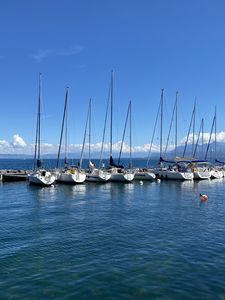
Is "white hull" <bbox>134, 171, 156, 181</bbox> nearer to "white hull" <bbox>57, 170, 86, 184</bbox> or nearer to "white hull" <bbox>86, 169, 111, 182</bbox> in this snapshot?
"white hull" <bbox>86, 169, 111, 182</bbox>

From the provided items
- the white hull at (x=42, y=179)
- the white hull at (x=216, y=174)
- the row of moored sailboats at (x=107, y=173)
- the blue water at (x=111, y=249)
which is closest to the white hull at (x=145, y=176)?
the row of moored sailboats at (x=107, y=173)

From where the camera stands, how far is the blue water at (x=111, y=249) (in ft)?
57.4

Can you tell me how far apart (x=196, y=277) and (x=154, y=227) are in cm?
1181

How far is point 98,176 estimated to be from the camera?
219 feet

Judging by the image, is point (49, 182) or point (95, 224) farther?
point (49, 182)

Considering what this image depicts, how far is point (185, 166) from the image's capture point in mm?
81375

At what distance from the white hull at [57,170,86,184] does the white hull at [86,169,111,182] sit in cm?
286

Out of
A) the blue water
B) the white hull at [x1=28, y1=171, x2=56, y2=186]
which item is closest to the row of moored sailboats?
the white hull at [x1=28, y1=171, x2=56, y2=186]

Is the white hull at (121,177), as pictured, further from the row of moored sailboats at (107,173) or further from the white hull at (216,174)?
the white hull at (216,174)

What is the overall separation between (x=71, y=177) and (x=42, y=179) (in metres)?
5.31

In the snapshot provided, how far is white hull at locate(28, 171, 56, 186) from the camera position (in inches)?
2378

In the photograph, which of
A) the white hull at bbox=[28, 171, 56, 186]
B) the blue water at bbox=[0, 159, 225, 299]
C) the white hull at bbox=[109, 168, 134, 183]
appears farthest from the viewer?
the white hull at bbox=[109, 168, 134, 183]

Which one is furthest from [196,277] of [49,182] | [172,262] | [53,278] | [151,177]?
[151,177]

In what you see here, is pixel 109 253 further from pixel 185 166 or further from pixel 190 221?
pixel 185 166
